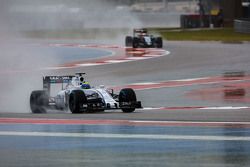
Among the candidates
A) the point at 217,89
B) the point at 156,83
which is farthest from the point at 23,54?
the point at 217,89

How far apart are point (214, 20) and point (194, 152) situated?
6383 cm

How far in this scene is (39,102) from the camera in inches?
571

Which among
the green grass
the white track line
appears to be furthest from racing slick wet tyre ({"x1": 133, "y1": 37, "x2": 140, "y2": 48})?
the white track line

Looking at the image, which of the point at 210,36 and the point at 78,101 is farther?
the point at 210,36

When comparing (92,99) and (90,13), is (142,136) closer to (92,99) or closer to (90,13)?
(92,99)

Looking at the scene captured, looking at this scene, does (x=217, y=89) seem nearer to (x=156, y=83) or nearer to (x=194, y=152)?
(x=156, y=83)

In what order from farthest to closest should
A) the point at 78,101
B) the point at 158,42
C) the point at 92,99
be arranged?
the point at 158,42
the point at 92,99
the point at 78,101

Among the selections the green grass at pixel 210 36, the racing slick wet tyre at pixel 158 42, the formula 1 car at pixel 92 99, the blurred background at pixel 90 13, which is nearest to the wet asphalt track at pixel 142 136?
the formula 1 car at pixel 92 99

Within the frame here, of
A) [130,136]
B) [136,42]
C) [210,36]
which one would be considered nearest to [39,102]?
[130,136]

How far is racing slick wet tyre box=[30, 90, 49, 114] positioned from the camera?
14.5 m

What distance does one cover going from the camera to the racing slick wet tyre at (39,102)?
14.5m

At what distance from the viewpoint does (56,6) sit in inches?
818

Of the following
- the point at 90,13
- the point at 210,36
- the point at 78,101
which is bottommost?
the point at 210,36

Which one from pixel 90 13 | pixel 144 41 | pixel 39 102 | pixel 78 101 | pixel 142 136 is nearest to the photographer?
pixel 142 136
